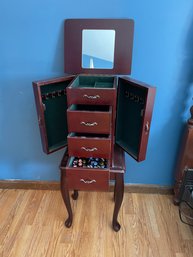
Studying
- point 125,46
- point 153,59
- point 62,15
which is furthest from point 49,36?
point 153,59

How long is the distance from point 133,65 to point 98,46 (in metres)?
0.21

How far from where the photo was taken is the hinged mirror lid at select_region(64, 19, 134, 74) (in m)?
1.06

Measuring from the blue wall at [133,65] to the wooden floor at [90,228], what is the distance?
301 mm

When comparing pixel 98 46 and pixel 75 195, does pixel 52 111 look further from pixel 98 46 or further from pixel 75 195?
pixel 75 195

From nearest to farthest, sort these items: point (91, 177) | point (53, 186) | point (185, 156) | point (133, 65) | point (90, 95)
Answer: point (90, 95) < point (91, 177) < point (133, 65) < point (185, 156) < point (53, 186)

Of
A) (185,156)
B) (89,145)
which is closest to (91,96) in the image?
(89,145)

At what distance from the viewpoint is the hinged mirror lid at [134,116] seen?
0.96m

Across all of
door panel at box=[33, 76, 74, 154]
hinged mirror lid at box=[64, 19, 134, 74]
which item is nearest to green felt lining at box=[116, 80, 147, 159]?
hinged mirror lid at box=[64, 19, 134, 74]

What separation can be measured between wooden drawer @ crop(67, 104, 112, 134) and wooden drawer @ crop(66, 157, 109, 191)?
0.20 meters

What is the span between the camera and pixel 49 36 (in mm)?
1110

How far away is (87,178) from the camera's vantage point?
3.44ft

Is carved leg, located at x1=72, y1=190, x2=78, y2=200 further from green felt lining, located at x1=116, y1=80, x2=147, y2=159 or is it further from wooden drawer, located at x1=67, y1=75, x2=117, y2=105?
wooden drawer, located at x1=67, y1=75, x2=117, y2=105

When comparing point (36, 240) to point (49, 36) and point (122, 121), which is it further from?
point (49, 36)

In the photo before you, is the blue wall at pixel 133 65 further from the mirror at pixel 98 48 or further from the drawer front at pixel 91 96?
the drawer front at pixel 91 96
